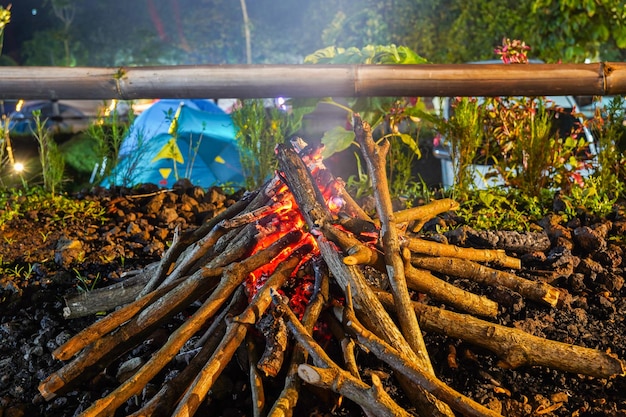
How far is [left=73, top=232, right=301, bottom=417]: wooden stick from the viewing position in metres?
1.99

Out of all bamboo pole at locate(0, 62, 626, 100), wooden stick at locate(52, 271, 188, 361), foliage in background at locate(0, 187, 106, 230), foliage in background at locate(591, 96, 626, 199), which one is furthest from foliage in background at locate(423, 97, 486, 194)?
foliage in background at locate(0, 187, 106, 230)

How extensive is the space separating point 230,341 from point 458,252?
1.06 metres

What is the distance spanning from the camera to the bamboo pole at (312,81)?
10.9ft

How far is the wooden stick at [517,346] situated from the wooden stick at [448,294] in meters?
0.09

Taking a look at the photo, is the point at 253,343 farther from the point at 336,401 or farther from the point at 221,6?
the point at 221,6

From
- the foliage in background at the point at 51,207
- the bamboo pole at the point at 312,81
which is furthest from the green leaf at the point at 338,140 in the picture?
the foliage in background at the point at 51,207

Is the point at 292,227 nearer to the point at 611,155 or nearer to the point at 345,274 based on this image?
the point at 345,274

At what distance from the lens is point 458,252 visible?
2.60 meters

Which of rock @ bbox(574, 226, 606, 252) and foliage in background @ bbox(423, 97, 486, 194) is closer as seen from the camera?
rock @ bbox(574, 226, 606, 252)

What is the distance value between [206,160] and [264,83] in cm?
482

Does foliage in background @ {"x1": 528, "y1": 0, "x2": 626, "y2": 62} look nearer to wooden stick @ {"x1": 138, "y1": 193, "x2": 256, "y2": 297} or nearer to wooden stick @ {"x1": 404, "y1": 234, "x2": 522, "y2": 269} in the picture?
wooden stick @ {"x1": 404, "y1": 234, "x2": 522, "y2": 269}

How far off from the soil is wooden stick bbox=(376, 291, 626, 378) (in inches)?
4.0

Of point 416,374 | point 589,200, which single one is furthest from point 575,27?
point 416,374

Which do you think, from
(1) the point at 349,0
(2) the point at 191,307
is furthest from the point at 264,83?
(1) the point at 349,0
